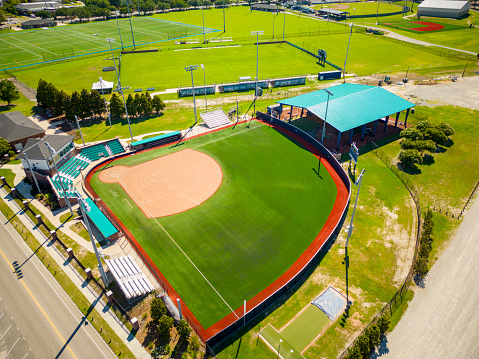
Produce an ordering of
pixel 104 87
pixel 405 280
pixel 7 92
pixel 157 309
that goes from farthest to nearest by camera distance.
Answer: pixel 104 87
pixel 7 92
pixel 405 280
pixel 157 309

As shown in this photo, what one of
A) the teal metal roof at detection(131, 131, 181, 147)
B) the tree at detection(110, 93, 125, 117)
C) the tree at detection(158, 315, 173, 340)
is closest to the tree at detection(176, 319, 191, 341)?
the tree at detection(158, 315, 173, 340)

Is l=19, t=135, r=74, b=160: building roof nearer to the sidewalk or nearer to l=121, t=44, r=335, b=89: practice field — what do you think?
the sidewalk

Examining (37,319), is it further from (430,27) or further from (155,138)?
(430,27)

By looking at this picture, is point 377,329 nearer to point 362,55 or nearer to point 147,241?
point 147,241

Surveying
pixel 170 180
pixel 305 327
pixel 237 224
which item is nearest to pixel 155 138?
pixel 170 180

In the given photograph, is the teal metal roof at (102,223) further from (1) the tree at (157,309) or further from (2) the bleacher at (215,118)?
(2) the bleacher at (215,118)

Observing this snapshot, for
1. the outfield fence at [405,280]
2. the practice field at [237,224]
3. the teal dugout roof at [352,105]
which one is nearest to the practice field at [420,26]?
the teal dugout roof at [352,105]

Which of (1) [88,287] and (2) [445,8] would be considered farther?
(2) [445,8]
